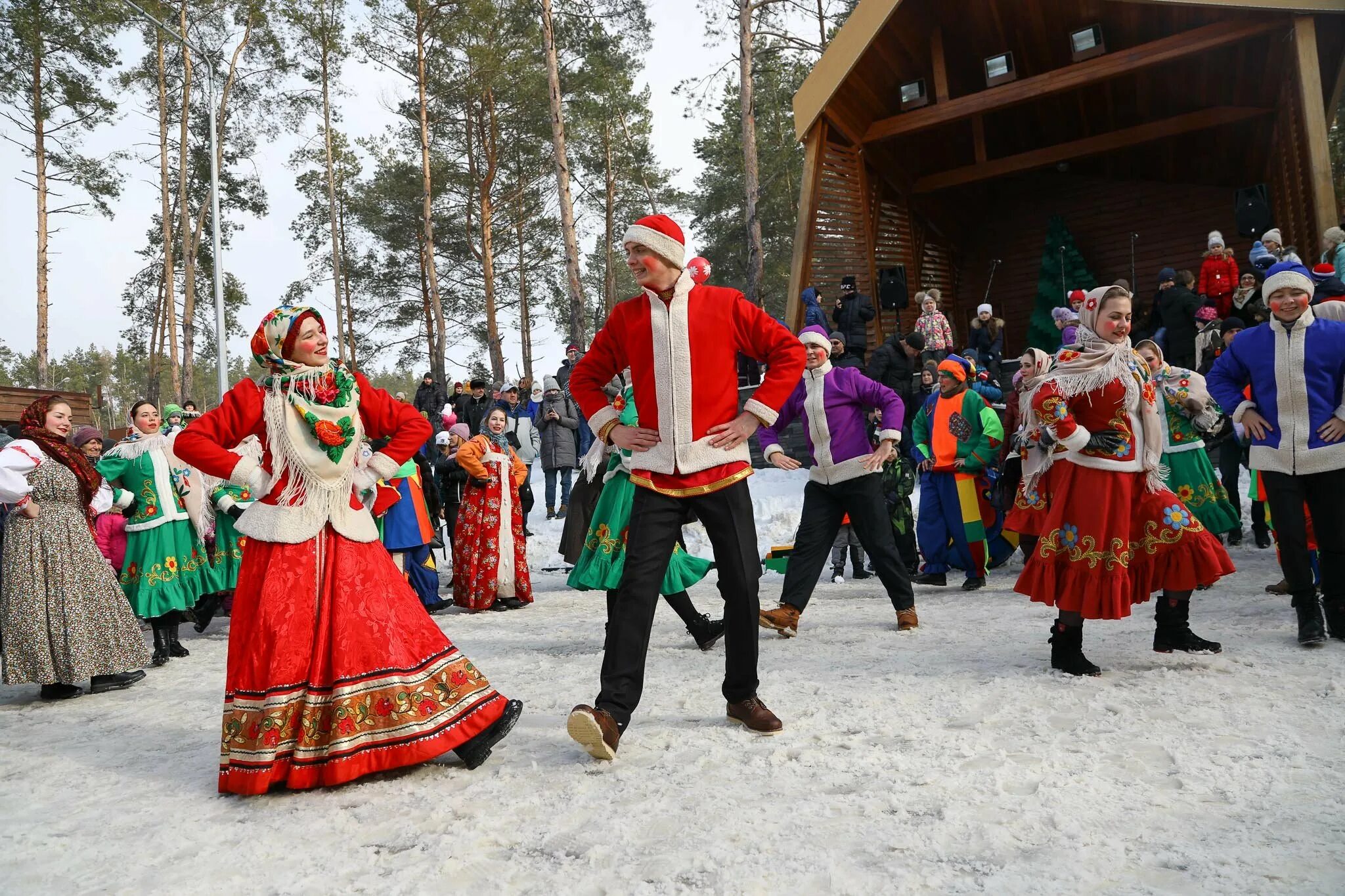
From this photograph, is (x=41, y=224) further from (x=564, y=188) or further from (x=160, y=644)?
(x=160, y=644)

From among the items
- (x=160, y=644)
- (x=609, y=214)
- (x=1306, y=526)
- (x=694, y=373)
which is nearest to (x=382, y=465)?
(x=694, y=373)

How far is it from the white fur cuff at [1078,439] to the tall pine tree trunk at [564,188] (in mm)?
14269

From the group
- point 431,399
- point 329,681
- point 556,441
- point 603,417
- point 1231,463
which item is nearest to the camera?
point 329,681

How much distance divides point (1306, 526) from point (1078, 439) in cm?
158

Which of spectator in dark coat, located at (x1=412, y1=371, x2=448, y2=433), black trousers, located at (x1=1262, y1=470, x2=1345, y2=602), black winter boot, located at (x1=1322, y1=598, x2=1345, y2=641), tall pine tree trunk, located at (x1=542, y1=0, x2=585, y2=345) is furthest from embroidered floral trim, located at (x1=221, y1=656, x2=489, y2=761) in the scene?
tall pine tree trunk, located at (x1=542, y1=0, x2=585, y2=345)

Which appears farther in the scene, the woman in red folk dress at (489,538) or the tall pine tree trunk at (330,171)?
the tall pine tree trunk at (330,171)

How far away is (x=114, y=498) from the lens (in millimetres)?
7074

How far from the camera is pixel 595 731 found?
142 inches

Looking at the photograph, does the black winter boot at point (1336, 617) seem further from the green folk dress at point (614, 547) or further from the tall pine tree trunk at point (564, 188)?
the tall pine tree trunk at point (564, 188)

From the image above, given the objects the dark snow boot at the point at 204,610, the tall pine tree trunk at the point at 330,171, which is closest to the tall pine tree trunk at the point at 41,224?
the tall pine tree trunk at the point at 330,171

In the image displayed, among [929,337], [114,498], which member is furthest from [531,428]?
[114,498]

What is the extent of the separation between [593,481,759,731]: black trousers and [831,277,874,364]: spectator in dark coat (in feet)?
34.0

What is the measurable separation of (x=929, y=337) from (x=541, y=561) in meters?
6.49

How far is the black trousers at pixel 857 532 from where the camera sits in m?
6.47
